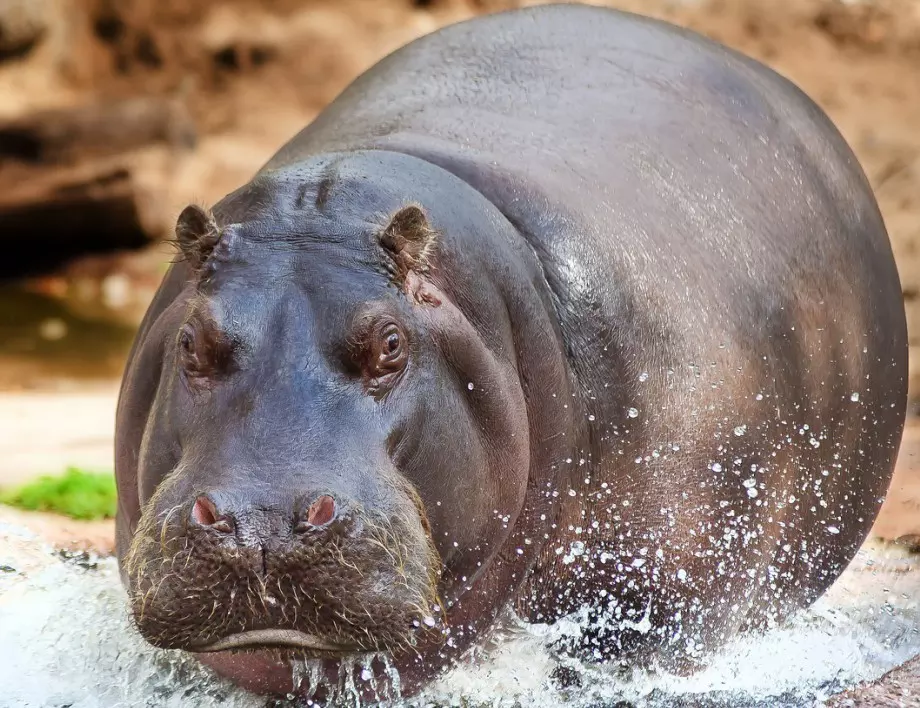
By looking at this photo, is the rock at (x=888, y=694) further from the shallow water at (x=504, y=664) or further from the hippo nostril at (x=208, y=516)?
the hippo nostril at (x=208, y=516)

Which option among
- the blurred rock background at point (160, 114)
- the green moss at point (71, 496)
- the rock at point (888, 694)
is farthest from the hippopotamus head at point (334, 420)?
the blurred rock background at point (160, 114)

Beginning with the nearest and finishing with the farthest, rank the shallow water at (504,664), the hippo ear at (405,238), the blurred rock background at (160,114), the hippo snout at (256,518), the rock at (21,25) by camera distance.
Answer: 1. the hippo snout at (256,518)
2. the hippo ear at (405,238)
3. the shallow water at (504,664)
4. the blurred rock background at (160,114)
5. the rock at (21,25)

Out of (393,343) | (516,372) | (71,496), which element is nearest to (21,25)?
(71,496)

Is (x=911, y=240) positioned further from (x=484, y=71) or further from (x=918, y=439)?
(x=484, y=71)

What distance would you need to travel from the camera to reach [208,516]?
10.6ft

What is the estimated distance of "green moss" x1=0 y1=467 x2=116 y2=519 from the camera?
7043mm

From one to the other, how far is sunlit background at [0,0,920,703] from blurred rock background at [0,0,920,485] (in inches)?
0.7

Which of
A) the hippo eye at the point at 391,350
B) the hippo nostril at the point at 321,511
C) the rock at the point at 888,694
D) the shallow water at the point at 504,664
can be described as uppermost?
the hippo eye at the point at 391,350

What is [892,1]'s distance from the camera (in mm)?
13281

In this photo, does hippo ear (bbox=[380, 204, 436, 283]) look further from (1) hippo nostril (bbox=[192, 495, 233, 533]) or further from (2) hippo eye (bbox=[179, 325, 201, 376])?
(1) hippo nostril (bbox=[192, 495, 233, 533])

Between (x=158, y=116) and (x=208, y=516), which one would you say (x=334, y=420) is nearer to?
(x=208, y=516)

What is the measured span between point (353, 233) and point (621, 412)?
98cm

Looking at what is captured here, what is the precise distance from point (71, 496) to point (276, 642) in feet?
13.2

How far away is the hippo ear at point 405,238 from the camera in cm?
371
